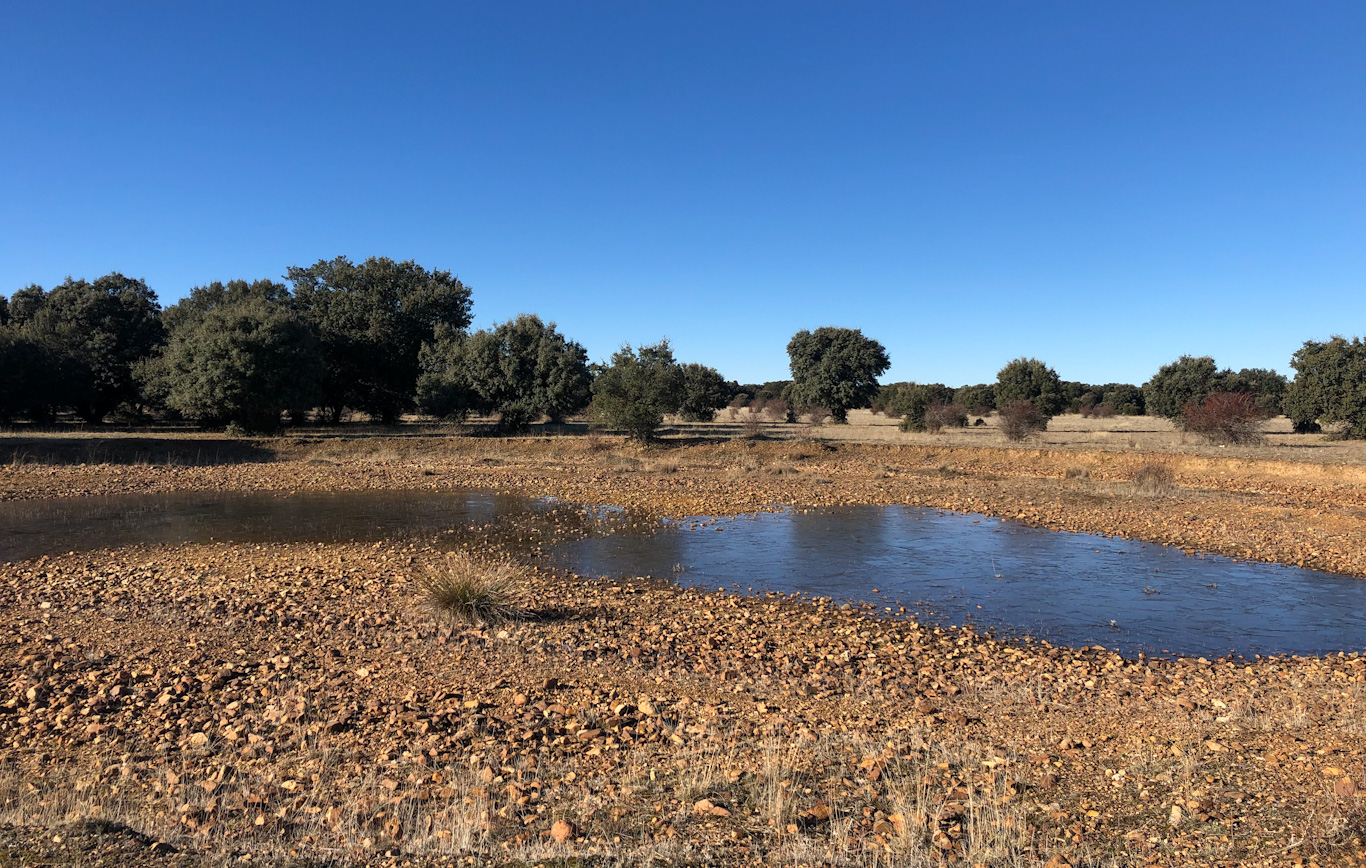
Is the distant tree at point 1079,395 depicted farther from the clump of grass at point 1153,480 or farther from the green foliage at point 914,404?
the clump of grass at point 1153,480

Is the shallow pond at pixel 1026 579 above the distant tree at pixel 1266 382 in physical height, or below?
below

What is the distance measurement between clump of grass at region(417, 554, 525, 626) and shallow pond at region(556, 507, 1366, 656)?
3.50 meters

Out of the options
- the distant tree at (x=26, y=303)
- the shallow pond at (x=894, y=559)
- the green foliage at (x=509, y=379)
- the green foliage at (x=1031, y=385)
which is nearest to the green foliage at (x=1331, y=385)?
the green foliage at (x=1031, y=385)

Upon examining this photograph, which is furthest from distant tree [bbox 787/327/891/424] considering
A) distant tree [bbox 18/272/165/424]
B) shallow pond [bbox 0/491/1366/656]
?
distant tree [bbox 18/272/165/424]

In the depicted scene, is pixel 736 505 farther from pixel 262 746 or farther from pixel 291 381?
pixel 291 381

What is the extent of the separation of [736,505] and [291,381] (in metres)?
24.7

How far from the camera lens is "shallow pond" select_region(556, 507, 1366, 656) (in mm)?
10344

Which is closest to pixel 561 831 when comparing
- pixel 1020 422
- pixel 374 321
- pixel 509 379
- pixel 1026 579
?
pixel 1026 579

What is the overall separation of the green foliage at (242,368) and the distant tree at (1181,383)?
55848 mm

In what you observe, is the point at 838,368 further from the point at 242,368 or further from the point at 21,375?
the point at 21,375

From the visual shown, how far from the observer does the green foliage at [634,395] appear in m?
35.5

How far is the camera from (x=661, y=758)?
5.75 m

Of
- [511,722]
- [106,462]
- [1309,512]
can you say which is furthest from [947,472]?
[106,462]

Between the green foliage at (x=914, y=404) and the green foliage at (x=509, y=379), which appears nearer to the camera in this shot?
the green foliage at (x=509, y=379)
